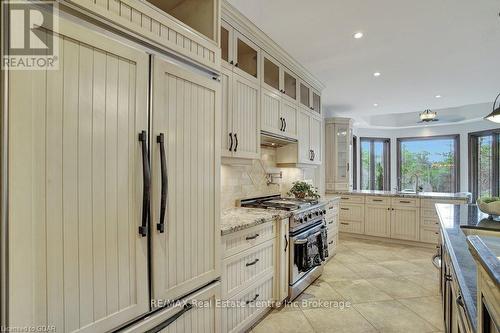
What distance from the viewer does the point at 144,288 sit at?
1.20m

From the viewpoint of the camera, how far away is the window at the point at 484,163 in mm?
5996

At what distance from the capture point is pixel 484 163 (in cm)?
634

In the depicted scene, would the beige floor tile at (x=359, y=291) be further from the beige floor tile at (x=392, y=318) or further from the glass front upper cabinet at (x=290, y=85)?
the glass front upper cabinet at (x=290, y=85)

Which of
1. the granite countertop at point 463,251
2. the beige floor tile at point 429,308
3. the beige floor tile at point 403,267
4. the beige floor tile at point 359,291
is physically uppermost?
the granite countertop at point 463,251

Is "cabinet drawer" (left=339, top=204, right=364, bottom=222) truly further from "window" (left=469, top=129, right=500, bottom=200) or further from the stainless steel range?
"window" (left=469, top=129, right=500, bottom=200)

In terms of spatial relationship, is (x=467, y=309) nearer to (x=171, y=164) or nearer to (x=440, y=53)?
(x=171, y=164)

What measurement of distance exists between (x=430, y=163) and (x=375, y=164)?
144cm

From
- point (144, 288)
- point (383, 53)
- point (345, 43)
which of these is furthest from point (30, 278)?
point (383, 53)

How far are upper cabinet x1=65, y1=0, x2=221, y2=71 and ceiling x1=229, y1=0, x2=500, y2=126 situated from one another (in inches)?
23.4

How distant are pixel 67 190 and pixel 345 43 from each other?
9.71 feet

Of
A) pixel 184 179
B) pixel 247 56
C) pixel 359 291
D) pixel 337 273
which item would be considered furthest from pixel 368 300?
pixel 247 56

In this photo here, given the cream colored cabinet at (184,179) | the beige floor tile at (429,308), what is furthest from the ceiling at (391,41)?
the beige floor tile at (429,308)

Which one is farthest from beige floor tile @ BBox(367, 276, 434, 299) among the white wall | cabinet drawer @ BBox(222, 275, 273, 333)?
the white wall

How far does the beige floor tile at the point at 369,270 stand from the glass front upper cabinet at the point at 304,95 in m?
2.40
